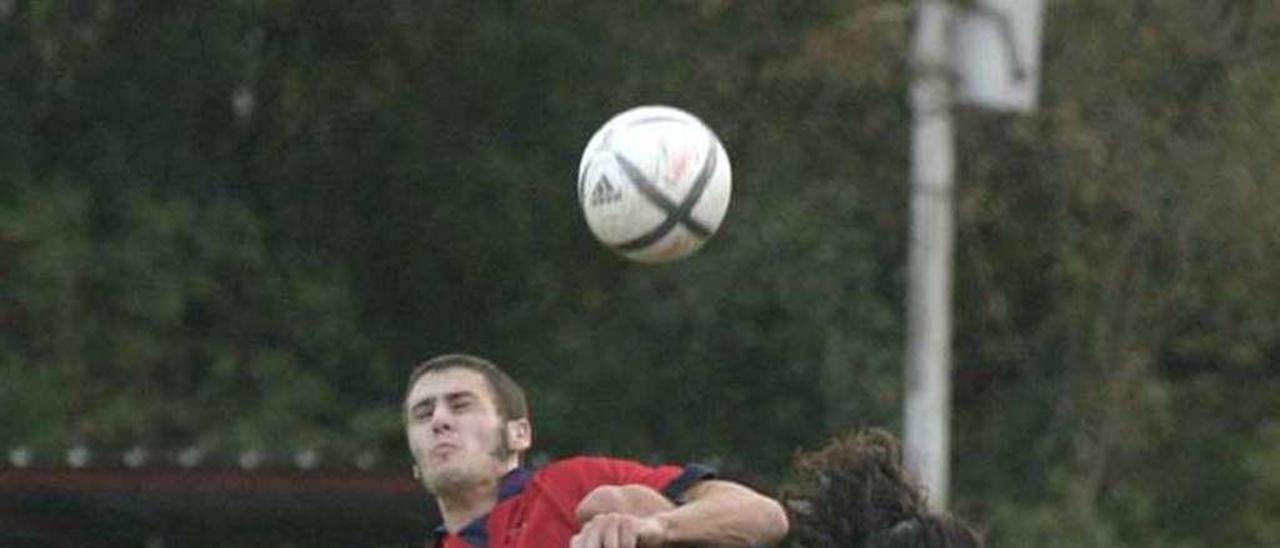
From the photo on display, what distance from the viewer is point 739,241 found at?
12617 millimetres

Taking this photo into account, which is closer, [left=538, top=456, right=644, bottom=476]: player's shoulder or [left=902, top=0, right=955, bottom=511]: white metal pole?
[left=538, top=456, right=644, bottom=476]: player's shoulder

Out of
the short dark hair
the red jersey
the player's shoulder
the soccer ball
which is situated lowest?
the red jersey

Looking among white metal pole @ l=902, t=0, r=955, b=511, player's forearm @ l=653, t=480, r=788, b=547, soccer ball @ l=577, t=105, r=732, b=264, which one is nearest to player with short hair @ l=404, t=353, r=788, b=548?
player's forearm @ l=653, t=480, r=788, b=547

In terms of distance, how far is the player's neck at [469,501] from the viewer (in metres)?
6.09

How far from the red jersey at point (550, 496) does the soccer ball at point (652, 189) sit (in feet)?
3.00

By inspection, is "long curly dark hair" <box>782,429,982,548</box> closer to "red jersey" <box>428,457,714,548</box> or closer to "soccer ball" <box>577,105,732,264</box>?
"red jersey" <box>428,457,714,548</box>

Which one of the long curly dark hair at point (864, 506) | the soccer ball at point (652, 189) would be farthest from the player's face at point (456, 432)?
the soccer ball at point (652, 189)

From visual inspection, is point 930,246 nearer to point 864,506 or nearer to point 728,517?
point 864,506

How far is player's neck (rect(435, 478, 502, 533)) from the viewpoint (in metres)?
6.09

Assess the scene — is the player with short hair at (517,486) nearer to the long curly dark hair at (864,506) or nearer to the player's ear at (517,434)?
the player's ear at (517,434)

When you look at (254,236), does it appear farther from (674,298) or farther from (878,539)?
(878,539)

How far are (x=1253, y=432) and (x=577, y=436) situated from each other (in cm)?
279

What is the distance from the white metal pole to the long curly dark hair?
4.51 meters

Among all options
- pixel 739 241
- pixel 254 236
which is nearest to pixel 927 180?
pixel 739 241
